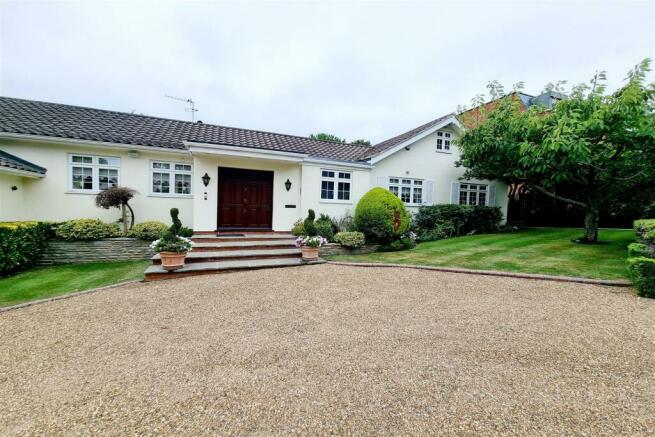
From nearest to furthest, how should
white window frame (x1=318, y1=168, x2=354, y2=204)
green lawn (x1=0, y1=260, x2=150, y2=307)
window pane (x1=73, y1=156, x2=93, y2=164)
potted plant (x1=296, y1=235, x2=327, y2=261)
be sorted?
green lawn (x1=0, y1=260, x2=150, y2=307)
potted plant (x1=296, y1=235, x2=327, y2=261)
window pane (x1=73, y1=156, x2=93, y2=164)
white window frame (x1=318, y1=168, x2=354, y2=204)

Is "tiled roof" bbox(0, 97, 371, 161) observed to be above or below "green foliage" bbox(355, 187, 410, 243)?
above

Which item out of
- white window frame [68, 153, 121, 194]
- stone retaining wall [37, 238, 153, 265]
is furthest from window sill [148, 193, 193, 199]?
stone retaining wall [37, 238, 153, 265]

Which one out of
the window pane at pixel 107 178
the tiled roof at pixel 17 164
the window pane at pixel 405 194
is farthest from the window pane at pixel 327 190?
the tiled roof at pixel 17 164

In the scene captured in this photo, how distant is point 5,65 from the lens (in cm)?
1606

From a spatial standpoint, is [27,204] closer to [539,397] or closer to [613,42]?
[539,397]

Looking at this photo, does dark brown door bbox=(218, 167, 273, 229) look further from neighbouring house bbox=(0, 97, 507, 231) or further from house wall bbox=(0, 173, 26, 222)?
house wall bbox=(0, 173, 26, 222)

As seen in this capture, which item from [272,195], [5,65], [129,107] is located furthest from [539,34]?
[129,107]

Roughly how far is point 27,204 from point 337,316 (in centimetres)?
1164

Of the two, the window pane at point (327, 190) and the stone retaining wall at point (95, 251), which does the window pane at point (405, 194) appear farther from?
the stone retaining wall at point (95, 251)

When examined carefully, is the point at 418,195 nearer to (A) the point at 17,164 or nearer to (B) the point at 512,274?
(B) the point at 512,274

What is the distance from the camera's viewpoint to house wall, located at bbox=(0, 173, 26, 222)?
8.27m

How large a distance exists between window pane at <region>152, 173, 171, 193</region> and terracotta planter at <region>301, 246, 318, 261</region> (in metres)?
6.56

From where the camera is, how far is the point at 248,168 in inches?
433

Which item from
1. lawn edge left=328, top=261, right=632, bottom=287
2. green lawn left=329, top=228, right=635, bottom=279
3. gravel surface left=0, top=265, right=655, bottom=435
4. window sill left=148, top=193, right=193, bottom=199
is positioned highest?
window sill left=148, top=193, right=193, bottom=199
